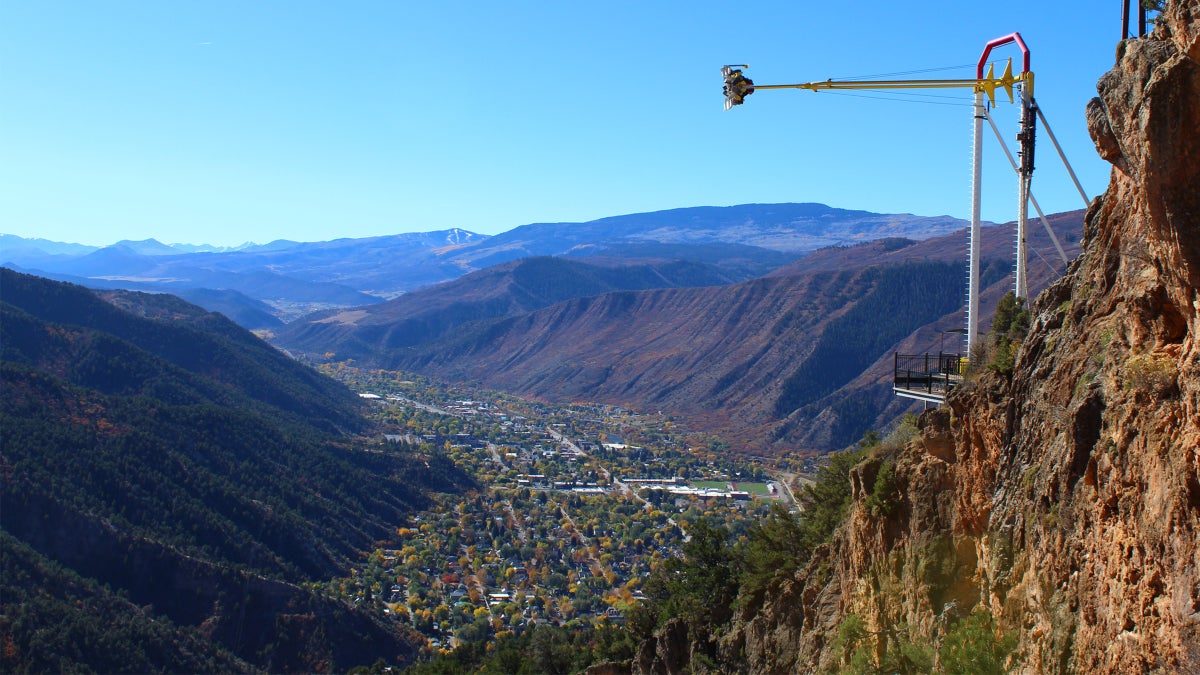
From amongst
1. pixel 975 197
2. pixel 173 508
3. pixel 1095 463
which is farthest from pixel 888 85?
pixel 173 508

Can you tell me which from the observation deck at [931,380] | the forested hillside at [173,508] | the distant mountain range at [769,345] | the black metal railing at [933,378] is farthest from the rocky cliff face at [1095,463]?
the distant mountain range at [769,345]

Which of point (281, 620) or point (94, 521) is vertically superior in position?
point (94, 521)

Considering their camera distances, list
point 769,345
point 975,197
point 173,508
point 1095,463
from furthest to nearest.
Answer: point 769,345 → point 173,508 → point 975,197 → point 1095,463

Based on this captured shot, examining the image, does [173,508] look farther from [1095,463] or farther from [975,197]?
[1095,463]

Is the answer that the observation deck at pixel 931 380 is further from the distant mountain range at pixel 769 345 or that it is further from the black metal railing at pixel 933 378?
the distant mountain range at pixel 769 345

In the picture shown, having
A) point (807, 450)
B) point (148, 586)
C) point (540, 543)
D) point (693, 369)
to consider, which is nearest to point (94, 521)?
point (148, 586)

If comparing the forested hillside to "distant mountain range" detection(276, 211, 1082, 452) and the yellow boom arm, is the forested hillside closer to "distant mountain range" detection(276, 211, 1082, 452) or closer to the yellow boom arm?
the yellow boom arm

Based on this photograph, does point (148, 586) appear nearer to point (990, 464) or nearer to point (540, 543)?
point (540, 543)
